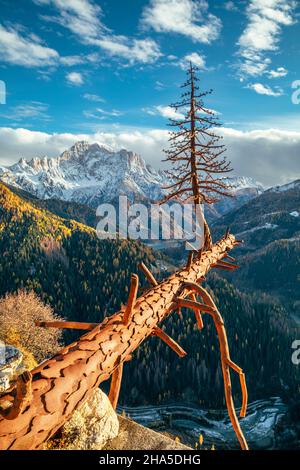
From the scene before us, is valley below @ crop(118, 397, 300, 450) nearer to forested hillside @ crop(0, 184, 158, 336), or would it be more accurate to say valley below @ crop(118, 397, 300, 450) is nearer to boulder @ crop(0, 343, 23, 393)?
forested hillside @ crop(0, 184, 158, 336)

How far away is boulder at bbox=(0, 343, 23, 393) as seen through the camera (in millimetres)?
25466

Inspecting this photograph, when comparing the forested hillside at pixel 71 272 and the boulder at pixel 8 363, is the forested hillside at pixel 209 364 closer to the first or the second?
the forested hillside at pixel 71 272

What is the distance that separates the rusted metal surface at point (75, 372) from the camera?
9.71 feet

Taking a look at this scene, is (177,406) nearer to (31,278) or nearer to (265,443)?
(265,443)

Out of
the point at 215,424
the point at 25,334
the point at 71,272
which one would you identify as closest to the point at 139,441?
the point at 25,334

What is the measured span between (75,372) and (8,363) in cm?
3094

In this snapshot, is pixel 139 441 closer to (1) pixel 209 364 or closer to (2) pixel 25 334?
(2) pixel 25 334

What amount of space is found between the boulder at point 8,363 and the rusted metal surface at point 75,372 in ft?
79.8

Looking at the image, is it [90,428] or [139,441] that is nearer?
[90,428]

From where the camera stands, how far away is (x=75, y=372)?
11.6ft

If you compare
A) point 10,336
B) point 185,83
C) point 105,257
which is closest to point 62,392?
point 185,83

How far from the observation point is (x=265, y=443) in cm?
10488

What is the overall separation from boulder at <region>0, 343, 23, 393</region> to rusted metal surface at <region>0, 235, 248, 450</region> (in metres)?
24.3

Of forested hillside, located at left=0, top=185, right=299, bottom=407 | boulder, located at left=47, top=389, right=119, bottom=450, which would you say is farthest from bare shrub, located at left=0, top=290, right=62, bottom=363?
forested hillside, located at left=0, top=185, right=299, bottom=407
